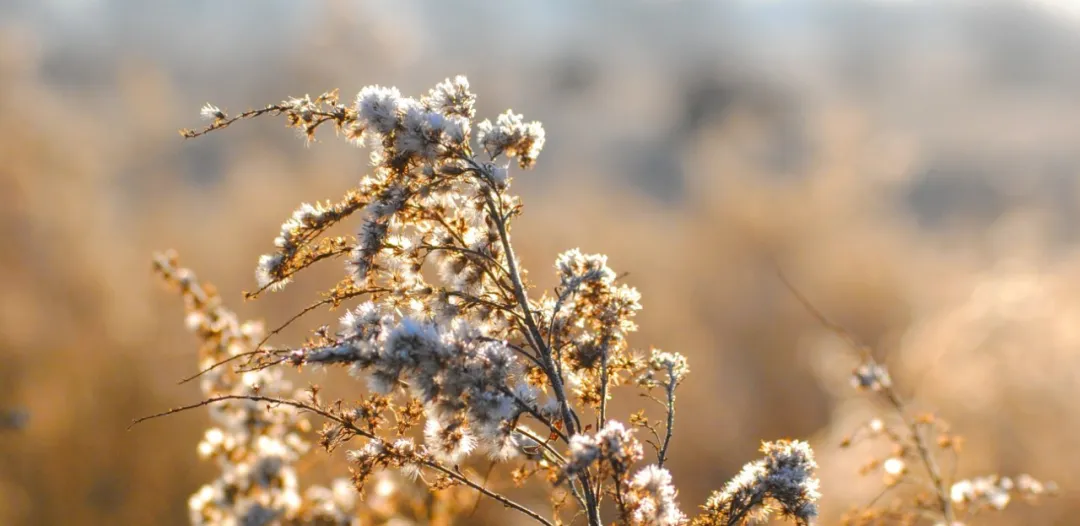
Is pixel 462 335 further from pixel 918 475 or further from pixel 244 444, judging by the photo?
pixel 244 444

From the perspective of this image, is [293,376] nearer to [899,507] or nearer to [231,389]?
[231,389]

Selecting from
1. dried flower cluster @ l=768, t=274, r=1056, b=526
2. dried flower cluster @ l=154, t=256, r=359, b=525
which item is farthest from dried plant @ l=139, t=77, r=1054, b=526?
dried flower cluster @ l=154, t=256, r=359, b=525

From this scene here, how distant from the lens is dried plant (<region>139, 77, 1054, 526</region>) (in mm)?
949

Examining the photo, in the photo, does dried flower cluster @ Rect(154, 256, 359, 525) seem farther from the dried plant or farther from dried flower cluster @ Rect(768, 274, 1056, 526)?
dried flower cluster @ Rect(768, 274, 1056, 526)

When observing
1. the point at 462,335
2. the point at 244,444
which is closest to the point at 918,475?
the point at 462,335

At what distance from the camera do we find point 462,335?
0.97 metres

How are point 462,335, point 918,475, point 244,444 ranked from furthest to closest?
point 244,444, point 918,475, point 462,335

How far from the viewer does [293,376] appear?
3.59 m

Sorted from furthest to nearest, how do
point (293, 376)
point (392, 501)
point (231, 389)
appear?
point (293, 376)
point (392, 501)
point (231, 389)

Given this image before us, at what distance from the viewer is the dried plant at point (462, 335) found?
3.11 ft

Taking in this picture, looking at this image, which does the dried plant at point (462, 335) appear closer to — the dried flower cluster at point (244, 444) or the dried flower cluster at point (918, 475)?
the dried flower cluster at point (918, 475)

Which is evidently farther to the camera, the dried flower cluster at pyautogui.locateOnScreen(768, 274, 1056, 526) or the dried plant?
the dried flower cluster at pyautogui.locateOnScreen(768, 274, 1056, 526)

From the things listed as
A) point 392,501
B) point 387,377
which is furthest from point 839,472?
point 387,377

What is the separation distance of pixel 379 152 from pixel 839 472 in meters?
4.52
